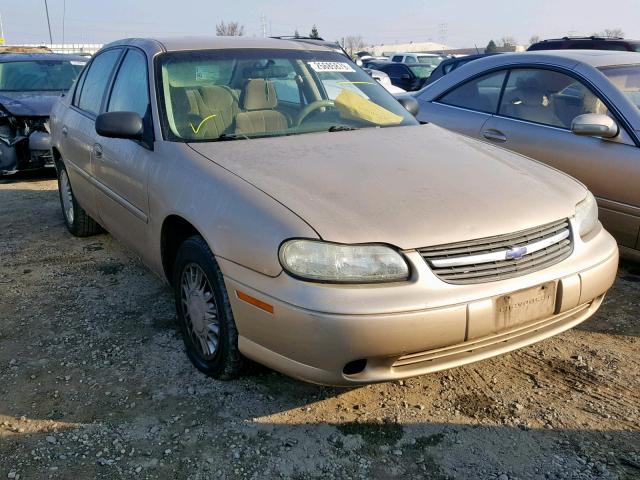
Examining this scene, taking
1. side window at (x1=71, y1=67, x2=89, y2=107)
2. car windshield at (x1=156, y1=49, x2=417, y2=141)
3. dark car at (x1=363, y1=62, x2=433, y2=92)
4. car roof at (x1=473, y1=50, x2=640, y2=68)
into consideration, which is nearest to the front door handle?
car roof at (x1=473, y1=50, x2=640, y2=68)

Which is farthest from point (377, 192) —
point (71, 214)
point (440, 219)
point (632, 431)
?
point (71, 214)

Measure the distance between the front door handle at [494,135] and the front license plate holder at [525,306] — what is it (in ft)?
7.80

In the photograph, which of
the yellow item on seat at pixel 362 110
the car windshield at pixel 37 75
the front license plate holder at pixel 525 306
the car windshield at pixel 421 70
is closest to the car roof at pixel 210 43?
the yellow item on seat at pixel 362 110

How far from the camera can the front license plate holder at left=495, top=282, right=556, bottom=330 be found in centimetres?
238

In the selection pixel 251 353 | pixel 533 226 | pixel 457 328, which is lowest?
pixel 251 353

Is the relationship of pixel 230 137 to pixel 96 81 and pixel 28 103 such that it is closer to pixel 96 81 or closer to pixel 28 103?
pixel 96 81

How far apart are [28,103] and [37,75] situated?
1236 mm

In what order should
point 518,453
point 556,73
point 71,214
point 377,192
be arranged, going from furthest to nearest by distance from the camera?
point 71,214
point 556,73
point 377,192
point 518,453

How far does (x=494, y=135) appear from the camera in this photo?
4.70 m

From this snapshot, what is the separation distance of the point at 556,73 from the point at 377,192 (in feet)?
8.75

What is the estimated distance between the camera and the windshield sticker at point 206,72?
354cm

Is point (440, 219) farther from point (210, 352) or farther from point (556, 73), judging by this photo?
point (556, 73)

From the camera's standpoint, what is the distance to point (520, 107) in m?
4.70

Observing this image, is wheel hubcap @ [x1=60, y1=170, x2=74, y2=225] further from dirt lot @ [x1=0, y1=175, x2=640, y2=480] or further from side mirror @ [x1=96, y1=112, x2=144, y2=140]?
side mirror @ [x1=96, y1=112, x2=144, y2=140]
